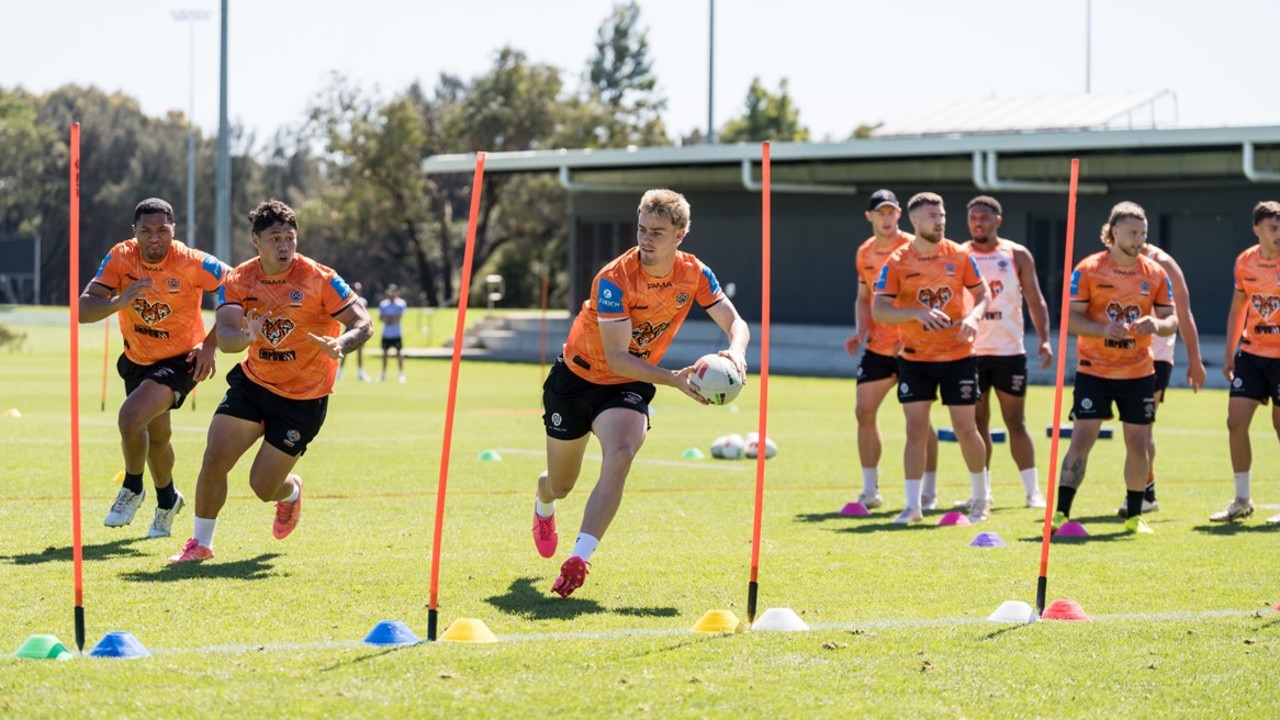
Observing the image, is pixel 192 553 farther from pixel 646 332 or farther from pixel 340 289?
pixel 646 332

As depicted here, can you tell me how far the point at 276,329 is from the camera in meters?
9.56

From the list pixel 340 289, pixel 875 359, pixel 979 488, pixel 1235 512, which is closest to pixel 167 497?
pixel 340 289

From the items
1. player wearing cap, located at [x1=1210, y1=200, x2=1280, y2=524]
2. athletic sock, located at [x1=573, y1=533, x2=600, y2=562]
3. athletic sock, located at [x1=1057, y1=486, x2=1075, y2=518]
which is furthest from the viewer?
player wearing cap, located at [x1=1210, y1=200, x2=1280, y2=524]

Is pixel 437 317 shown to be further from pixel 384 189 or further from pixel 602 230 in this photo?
pixel 384 189

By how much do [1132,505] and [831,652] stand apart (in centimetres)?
529

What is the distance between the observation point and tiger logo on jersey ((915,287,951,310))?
11.8m

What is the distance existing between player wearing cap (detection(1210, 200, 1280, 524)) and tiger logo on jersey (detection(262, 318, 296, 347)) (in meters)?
6.66

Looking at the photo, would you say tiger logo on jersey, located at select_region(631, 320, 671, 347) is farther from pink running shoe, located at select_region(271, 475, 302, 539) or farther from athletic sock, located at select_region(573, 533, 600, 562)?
pink running shoe, located at select_region(271, 475, 302, 539)

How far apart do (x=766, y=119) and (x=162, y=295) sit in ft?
277

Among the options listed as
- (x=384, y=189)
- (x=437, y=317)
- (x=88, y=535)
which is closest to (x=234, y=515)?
(x=88, y=535)

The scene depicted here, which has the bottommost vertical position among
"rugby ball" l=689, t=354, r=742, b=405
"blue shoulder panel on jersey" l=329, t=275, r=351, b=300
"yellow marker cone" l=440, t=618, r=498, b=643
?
"yellow marker cone" l=440, t=618, r=498, b=643

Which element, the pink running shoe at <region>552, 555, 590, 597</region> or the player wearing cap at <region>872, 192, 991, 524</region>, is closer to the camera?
the pink running shoe at <region>552, 555, 590, 597</region>

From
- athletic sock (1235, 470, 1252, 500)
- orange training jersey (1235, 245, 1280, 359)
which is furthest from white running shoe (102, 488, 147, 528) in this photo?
orange training jersey (1235, 245, 1280, 359)

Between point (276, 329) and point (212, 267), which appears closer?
point (276, 329)
